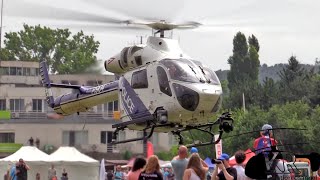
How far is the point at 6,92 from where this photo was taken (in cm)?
8981

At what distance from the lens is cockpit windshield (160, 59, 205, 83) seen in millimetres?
26125

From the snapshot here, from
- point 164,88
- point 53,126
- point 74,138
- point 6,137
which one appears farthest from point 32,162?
point 6,137

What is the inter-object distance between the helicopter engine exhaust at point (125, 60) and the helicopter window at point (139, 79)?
1.25ft

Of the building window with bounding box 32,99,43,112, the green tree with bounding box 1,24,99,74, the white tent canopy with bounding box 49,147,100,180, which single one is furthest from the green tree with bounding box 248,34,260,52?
the white tent canopy with bounding box 49,147,100,180

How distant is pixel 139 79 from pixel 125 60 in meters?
0.98

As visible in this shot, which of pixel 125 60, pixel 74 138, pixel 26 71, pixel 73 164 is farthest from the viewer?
pixel 26 71

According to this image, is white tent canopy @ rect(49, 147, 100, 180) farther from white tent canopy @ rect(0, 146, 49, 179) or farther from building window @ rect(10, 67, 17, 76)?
building window @ rect(10, 67, 17, 76)

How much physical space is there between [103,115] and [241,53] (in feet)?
133

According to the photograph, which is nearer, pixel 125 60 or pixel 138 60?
pixel 138 60

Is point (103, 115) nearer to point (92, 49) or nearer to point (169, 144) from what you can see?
point (169, 144)

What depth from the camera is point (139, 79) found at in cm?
2716

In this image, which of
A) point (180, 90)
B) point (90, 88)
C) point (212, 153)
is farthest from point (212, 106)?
point (212, 153)

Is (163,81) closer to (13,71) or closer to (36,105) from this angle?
(36,105)

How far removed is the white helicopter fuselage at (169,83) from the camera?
26094 millimetres
